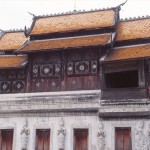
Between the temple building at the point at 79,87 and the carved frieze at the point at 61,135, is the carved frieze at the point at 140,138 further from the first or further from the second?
the carved frieze at the point at 61,135

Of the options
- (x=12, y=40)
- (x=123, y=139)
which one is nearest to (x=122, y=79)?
(x=123, y=139)

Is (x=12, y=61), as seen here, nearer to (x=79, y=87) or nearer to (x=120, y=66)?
(x=79, y=87)

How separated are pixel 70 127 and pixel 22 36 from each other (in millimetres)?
7780

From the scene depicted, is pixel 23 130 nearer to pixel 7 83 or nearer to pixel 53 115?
pixel 53 115

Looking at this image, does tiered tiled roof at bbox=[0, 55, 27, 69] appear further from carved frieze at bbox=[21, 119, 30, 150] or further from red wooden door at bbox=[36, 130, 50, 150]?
red wooden door at bbox=[36, 130, 50, 150]

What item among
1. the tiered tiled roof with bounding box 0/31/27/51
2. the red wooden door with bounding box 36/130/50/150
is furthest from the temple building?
the tiered tiled roof with bounding box 0/31/27/51

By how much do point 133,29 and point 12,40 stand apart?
791 centimetres

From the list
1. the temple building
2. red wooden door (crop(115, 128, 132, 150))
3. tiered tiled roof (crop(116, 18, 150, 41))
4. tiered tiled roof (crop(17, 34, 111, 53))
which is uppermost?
tiered tiled roof (crop(116, 18, 150, 41))

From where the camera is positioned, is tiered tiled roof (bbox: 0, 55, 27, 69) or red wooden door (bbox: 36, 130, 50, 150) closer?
red wooden door (bbox: 36, 130, 50, 150)

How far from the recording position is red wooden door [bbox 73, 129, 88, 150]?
18039 mm

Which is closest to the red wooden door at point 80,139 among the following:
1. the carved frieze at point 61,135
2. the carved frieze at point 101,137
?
the carved frieze at point 61,135

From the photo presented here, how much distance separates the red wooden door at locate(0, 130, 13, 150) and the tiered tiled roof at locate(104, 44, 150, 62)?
6.91 meters

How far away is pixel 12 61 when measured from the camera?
68.5 feet

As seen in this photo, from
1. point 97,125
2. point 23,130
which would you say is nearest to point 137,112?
point 97,125
